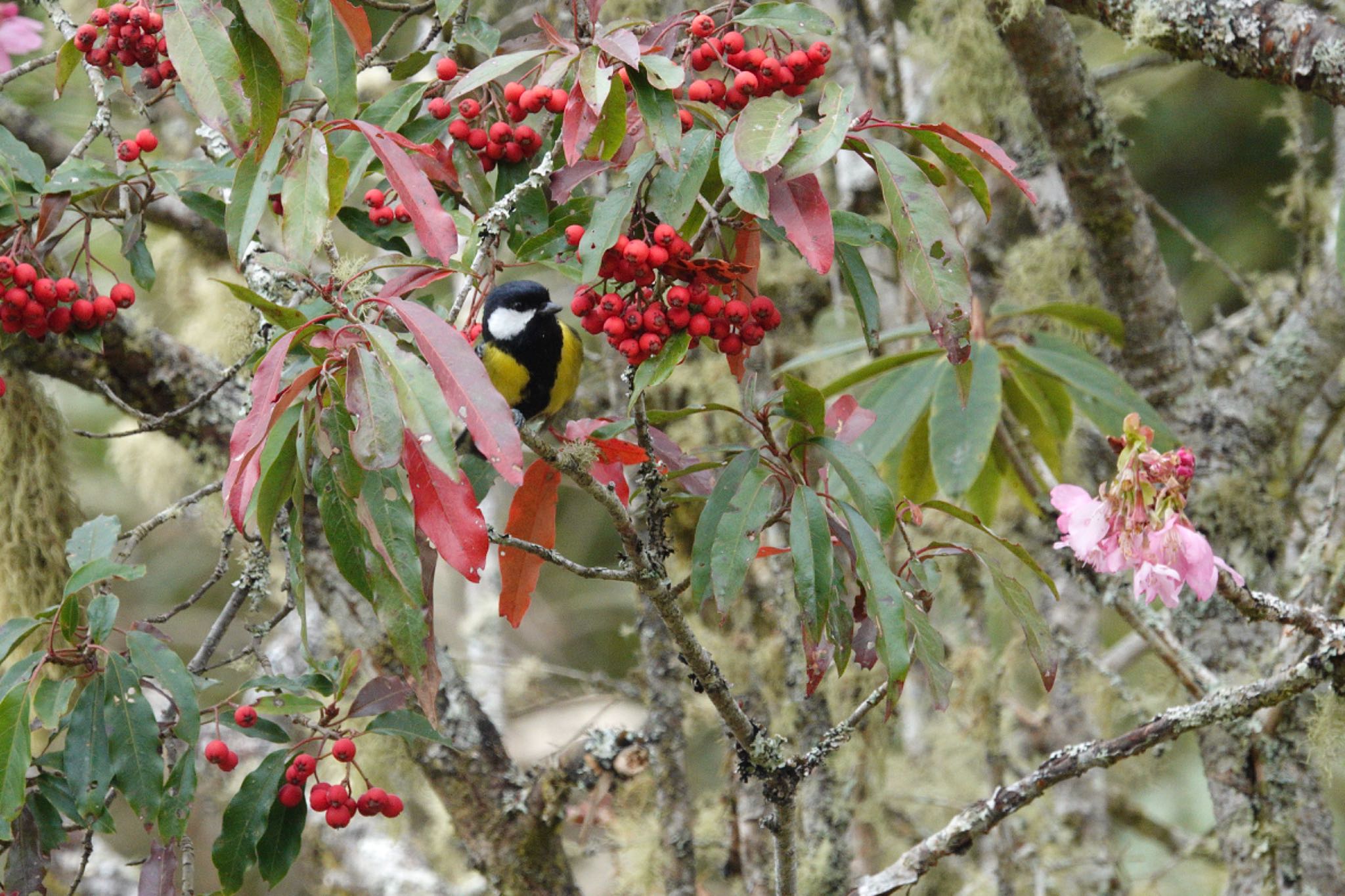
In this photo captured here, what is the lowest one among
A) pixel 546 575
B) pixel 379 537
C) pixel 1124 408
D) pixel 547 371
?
pixel 379 537

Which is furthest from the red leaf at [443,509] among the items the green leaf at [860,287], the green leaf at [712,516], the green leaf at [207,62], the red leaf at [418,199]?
the green leaf at [860,287]

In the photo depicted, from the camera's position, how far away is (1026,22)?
7.79 feet

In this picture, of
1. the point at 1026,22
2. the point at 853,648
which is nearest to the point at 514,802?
the point at 853,648

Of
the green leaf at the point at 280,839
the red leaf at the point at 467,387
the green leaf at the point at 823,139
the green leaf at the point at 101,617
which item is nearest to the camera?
the red leaf at the point at 467,387

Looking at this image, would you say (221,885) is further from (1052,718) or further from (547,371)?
(1052,718)

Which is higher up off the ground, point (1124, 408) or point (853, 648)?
point (1124, 408)

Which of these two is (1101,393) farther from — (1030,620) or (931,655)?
(931,655)

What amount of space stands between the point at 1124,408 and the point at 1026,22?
0.79 m

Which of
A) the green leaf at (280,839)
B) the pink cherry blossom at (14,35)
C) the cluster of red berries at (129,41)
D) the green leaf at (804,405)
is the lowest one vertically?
the green leaf at (280,839)

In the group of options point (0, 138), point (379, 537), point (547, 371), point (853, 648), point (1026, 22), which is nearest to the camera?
point (379, 537)

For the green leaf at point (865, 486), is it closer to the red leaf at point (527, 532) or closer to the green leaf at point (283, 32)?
the red leaf at point (527, 532)

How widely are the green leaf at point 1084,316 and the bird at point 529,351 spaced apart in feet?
3.10

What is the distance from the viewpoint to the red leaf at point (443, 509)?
1.28m

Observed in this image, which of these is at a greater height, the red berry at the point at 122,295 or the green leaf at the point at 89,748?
the red berry at the point at 122,295
